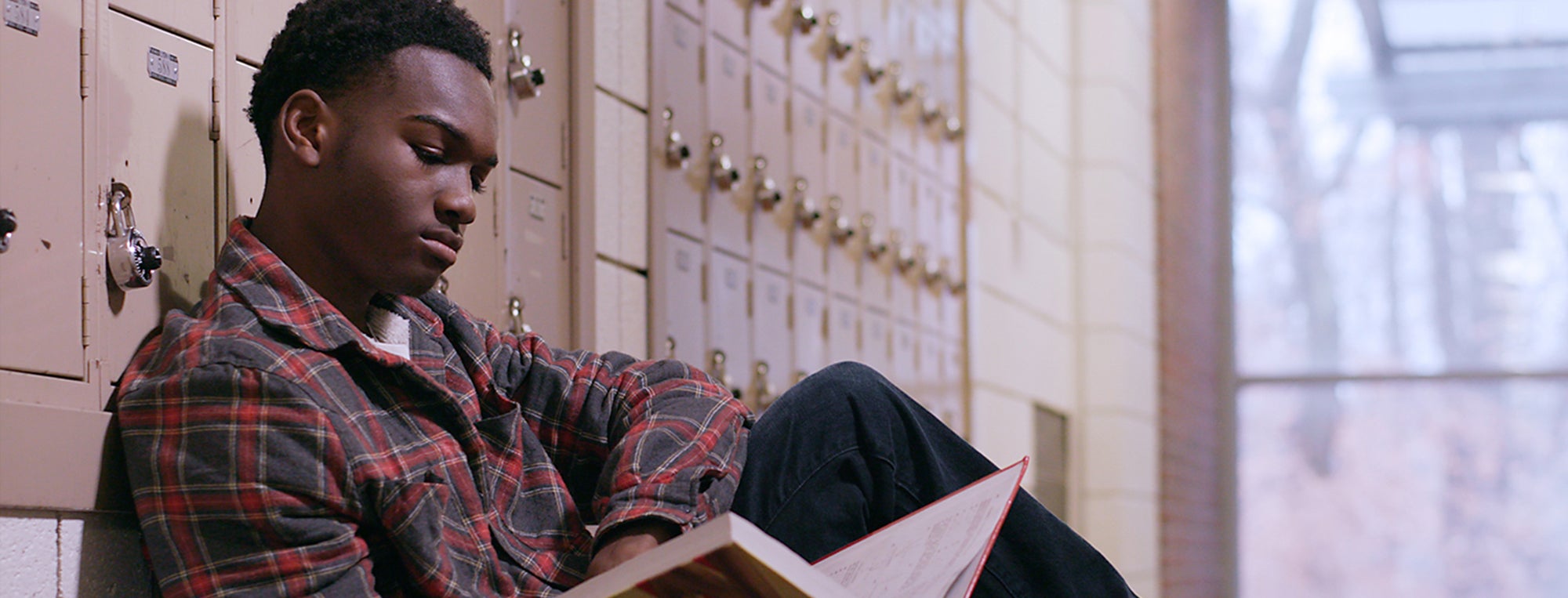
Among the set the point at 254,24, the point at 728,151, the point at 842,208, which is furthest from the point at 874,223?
the point at 254,24

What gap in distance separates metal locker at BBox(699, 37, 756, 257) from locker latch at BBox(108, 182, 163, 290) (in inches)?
62.6

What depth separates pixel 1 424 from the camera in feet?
4.54

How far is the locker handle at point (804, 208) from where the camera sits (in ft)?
11.5

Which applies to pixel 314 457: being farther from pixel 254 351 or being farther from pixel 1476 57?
pixel 1476 57

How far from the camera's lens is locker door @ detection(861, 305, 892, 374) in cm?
391

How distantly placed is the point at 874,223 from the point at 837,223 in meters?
0.29

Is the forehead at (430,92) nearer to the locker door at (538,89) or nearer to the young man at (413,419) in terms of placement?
the young man at (413,419)

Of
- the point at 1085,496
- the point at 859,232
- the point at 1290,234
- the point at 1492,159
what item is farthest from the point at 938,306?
the point at 1492,159

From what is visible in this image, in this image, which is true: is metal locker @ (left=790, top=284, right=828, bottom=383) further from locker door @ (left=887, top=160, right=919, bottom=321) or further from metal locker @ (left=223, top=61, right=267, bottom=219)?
metal locker @ (left=223, top=61, right=267, bottom=219)

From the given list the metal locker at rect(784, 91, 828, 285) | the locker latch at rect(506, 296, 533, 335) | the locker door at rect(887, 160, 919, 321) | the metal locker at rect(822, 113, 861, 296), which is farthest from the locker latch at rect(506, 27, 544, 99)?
the locker door at rect(887, 160, 919, 321)

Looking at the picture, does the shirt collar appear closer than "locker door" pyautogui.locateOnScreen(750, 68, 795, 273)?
Yes

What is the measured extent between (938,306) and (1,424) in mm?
3287

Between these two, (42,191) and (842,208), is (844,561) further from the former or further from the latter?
(842,208)

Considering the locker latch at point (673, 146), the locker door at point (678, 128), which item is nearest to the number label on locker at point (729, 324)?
the locker door at point (678, 128)
